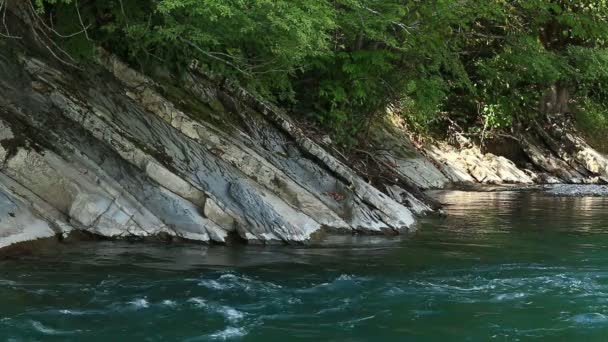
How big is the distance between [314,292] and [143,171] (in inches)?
151

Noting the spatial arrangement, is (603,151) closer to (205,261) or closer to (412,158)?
(412,158)

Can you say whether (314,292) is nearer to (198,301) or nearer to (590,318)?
(198,301)

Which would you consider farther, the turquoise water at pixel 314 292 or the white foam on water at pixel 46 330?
the turquoise water at pixel 314 292

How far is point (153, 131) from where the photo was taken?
10.9 m

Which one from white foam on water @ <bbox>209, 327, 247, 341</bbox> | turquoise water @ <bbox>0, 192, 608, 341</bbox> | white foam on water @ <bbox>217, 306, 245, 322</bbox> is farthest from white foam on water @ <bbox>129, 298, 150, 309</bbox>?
white foam on water @ <bbox>209, 327, 247, 341</bbox>

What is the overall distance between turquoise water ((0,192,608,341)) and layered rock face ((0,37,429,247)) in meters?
0.55

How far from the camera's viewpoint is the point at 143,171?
1005 cm

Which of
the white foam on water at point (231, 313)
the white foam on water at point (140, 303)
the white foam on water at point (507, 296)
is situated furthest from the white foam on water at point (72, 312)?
the white foam on water at point (507, 296)

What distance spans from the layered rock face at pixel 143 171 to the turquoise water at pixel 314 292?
546 mm

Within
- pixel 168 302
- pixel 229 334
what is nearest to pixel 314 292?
pixel 168 302

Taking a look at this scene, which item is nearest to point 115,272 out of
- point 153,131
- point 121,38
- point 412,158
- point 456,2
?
point 153,131

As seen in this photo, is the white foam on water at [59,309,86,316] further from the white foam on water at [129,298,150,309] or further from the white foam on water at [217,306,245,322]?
the white foam on water at [217,306,245,322]

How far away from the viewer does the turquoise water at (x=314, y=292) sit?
19.3 ft

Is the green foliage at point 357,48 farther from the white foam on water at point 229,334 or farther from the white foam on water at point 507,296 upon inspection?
the white foam on water at point 507,296
